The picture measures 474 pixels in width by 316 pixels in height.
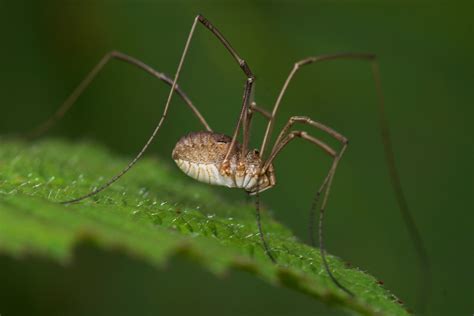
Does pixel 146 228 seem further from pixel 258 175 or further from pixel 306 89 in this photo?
pixel 306 89

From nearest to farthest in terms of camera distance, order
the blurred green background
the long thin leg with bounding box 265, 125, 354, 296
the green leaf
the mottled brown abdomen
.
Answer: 1. the green leaf
2. the long thin leg with bounding box 265, 125, 354, 296
3. the mottled brown abdomen
4. the blurred green background

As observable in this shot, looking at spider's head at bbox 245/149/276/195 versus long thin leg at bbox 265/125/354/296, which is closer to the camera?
long thin leg at bbox 265/125/354/296

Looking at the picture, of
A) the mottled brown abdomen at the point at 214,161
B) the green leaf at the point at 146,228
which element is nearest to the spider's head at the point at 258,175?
the mottled brown abdomen at the point at 214,161

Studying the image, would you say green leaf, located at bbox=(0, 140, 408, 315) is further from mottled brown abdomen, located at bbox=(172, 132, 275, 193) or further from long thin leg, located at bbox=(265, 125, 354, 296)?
mottled brown abdomen, located at bbox=(172, 132, 275, 193)

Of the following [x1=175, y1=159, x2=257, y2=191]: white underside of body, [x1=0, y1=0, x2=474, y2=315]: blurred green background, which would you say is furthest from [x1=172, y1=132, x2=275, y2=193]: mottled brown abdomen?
[x1=0, y1=0, x2=474, y2=315]: blurred green background

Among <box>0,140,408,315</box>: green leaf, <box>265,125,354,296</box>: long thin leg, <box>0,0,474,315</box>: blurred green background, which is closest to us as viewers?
<box>0,140,408,315</box>: green leaf

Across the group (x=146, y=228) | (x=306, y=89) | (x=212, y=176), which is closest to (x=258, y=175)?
(x=212, y=176)

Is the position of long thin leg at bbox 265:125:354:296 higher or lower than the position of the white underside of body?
higher
